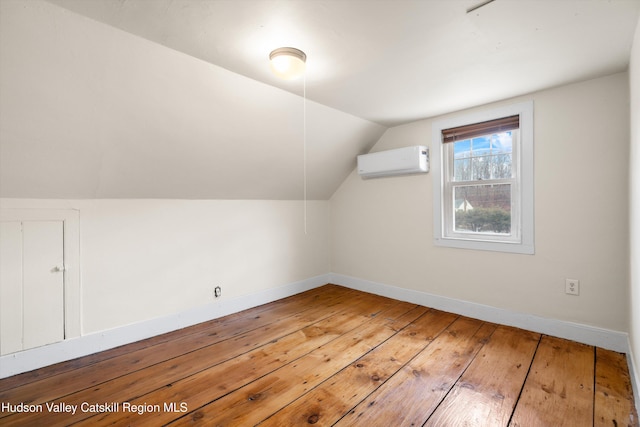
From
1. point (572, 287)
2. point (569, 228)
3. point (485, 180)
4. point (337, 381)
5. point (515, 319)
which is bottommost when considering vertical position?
point (337, 381)

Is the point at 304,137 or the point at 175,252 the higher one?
the point at 304,137

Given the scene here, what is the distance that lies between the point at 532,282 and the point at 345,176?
2.39m

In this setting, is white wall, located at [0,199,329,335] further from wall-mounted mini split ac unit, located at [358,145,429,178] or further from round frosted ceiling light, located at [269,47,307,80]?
round frosted ceiling light, located at [269,47,307,80]

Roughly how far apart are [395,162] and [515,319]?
1928 mm

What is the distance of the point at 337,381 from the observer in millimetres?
1898

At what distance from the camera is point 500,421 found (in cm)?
153

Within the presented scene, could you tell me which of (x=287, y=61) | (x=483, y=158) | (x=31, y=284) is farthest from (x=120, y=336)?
(x=483, y=158)

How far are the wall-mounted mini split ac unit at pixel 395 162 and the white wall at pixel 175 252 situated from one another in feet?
3.49

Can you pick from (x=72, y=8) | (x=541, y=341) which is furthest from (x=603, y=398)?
(x=72, y=8)

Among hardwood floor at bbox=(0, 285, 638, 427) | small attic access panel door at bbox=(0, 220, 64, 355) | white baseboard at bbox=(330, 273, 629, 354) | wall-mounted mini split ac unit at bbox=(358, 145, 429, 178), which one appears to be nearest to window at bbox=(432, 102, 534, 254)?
wall-mounted mini split ac unit at bbox=(358, 145, 429, 178)

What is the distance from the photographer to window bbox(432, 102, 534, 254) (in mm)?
2594

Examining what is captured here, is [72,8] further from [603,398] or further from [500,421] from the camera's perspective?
[603,398]

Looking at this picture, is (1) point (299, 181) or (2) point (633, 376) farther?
(1) point (299, 181)

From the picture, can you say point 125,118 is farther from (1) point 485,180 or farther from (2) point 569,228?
(2) point 569,228
